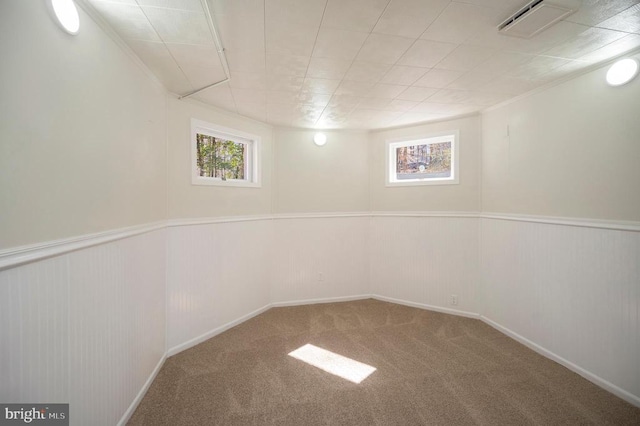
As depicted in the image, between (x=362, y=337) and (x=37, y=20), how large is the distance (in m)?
3.30

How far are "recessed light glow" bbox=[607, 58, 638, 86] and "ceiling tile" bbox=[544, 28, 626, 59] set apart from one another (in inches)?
11.0

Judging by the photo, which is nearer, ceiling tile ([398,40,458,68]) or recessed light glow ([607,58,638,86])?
ceiling tile ([398,40,458,68])

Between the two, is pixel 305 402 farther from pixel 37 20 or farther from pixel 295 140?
pixel 295 140

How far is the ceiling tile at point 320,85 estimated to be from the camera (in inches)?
97.0

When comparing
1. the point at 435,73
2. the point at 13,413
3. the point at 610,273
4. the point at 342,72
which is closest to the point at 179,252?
the point at 13,413

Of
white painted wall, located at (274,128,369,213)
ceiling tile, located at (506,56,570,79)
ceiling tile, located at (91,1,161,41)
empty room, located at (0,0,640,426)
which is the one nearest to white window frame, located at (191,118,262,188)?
empty room, located at (0,0,640,426)

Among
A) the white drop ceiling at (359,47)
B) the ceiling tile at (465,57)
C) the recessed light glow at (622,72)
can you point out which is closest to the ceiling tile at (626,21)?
the white drop ceiling at (359,47)

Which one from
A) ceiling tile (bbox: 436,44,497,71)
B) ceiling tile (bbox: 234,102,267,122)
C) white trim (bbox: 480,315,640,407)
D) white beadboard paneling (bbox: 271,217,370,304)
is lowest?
white trim (bbox: 480,315,640,407)

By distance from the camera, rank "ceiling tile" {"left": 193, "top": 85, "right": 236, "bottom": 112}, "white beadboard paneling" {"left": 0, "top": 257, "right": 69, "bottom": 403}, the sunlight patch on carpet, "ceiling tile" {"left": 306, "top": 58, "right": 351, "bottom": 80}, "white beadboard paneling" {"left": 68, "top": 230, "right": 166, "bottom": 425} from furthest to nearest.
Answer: "ceiling tile" {"left": 193, "top": 85, "right": 236, "bottom": 112} → the sunlight patch on carpet → "ceiling tile" {"left": 306, "top": 58, "right": 351, "bottom": 80} → "white beadboard paneling" {"left": 68, "top": 230, "right": 166, "bottom": 425} → "white beadboard paneling" {"left": 0, "top": 257, "right": 69, "bottom": 403}

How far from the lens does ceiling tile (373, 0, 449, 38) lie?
1.52 meters

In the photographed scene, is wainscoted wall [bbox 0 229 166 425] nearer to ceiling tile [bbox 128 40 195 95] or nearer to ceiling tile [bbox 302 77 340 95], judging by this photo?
ceiling tile [bbox 128 40 195 95]

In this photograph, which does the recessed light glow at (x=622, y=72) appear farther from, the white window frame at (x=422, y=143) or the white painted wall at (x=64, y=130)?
the white painted wall at (x=64, y=130)

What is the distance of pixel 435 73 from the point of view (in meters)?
2.35

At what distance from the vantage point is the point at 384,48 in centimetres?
196
